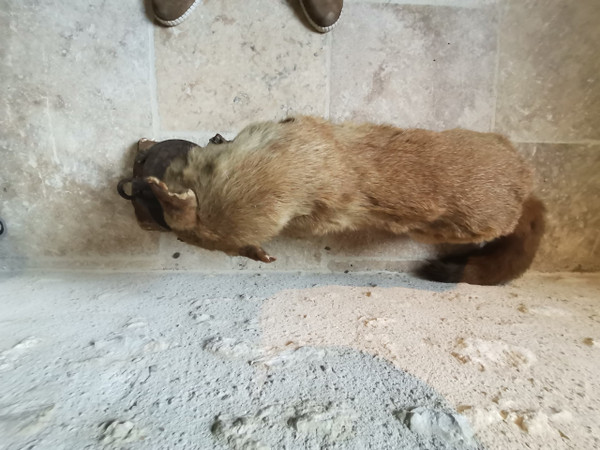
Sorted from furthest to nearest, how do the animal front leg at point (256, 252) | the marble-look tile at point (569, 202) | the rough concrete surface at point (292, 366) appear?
the marble-look tile at point (569, 202), the animal front leg at point (256, 252), the rough concrete surface at point (292, 366)

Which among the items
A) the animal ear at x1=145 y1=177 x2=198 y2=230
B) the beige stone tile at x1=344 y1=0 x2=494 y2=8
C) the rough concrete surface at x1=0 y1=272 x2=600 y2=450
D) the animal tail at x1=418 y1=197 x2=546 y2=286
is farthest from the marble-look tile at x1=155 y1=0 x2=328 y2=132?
the animal tail at x1=418 y1=197 x2=546 y2=286

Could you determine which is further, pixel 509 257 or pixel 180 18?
pixel 509 257

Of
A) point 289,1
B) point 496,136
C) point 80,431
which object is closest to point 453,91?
point 496,136

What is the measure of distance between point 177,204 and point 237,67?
0.61m

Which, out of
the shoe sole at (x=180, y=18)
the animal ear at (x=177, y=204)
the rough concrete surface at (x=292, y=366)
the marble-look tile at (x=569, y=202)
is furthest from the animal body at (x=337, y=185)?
the shoe sole at (x=180, y=18)

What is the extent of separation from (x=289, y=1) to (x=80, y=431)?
1265 millimetres

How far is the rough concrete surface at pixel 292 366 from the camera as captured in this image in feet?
2.08

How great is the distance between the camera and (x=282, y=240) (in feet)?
4.39

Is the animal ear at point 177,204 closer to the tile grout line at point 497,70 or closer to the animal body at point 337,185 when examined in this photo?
the animal body at point 337,185

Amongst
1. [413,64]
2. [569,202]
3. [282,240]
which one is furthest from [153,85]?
[569,202]

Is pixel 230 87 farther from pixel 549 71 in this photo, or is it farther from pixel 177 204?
pixel 549 71

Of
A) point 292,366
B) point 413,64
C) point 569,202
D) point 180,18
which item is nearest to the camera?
point 292,366

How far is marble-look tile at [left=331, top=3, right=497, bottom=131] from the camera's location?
1.22m

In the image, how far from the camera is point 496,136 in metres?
1.14
